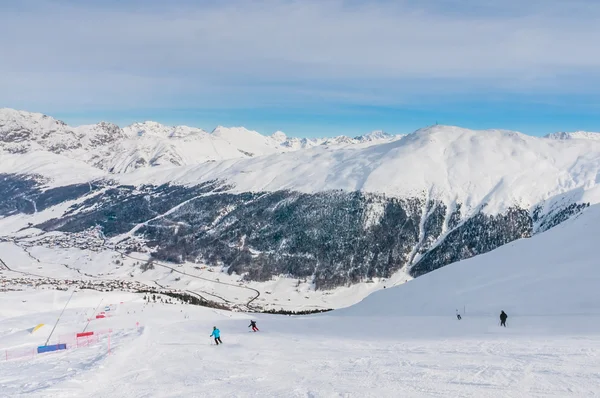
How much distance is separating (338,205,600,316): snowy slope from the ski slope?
0.68 ft

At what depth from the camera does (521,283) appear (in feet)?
160

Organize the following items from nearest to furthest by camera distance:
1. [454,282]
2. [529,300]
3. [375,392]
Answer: [375,392] → [529,300] → [454,282]

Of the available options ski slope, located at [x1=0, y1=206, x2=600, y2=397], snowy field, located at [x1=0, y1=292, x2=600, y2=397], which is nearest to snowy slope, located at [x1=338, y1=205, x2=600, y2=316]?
ski slope, located at [x1=0, y1=206, x2=600, y2=397]

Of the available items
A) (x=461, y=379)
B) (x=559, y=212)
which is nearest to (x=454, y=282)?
(x=461, y=379)

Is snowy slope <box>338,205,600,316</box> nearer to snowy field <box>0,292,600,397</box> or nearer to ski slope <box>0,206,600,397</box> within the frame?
ski slope <box>0,206,600,397</box>

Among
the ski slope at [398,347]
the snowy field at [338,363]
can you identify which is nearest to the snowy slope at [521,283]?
the ski slope at [398,347]

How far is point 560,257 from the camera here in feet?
174

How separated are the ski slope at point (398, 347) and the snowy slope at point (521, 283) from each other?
0.21 meters

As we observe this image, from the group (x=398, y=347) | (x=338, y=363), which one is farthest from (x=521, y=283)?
(x=338, y=363)

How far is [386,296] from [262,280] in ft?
422

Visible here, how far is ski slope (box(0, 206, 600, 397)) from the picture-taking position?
19.9m

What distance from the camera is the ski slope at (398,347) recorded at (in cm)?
1988

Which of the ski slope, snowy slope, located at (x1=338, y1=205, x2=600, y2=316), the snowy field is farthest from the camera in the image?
snowy slope, located at (x1=338, y1=205, x2=600, y2=316)

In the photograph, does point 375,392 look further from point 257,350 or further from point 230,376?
point 257,350
